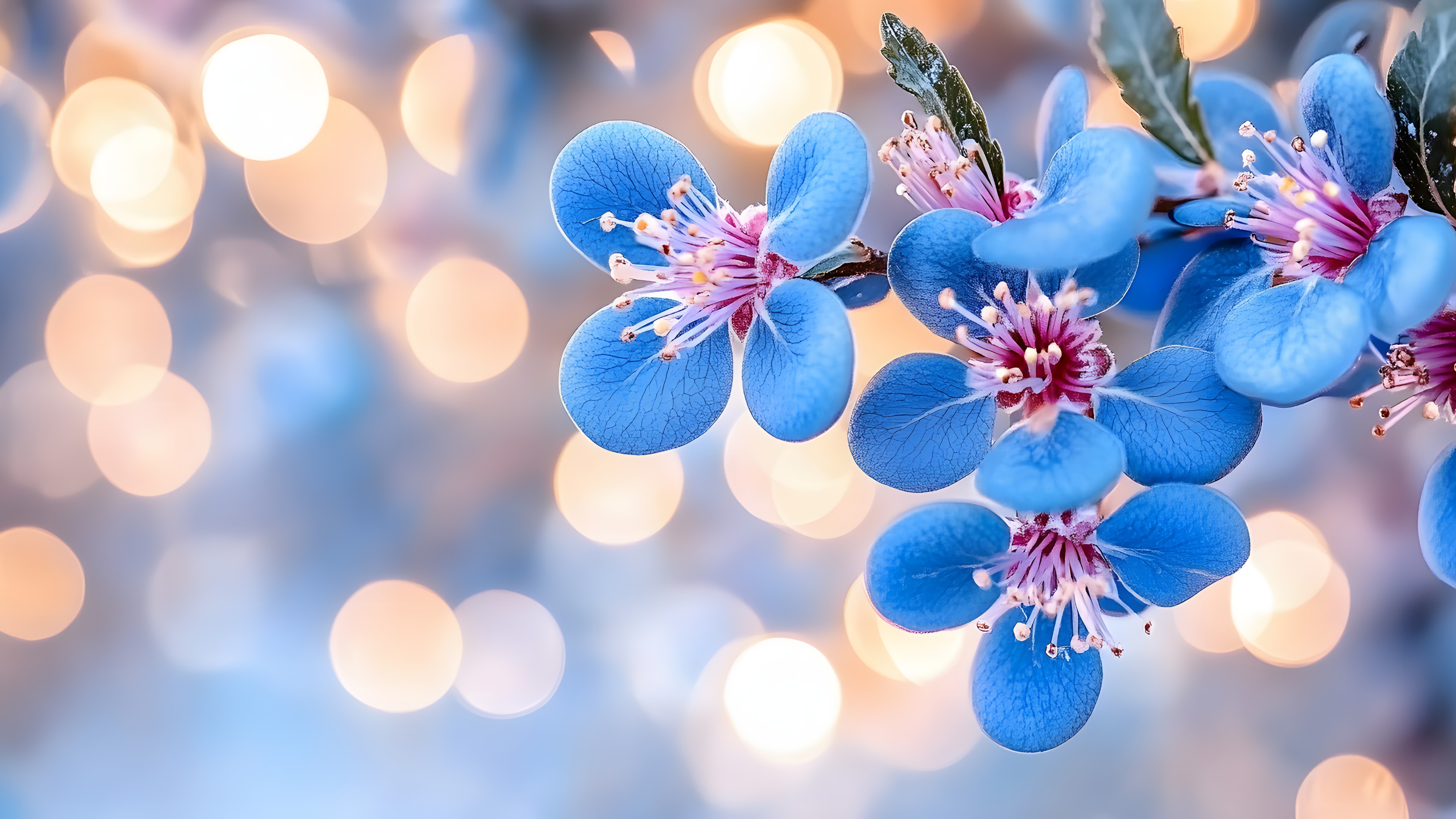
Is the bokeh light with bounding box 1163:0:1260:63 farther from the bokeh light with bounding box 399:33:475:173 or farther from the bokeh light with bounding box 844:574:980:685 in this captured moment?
the bokeh light with bounding box 399:33:475:173

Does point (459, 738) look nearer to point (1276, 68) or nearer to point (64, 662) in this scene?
point (64, 662)

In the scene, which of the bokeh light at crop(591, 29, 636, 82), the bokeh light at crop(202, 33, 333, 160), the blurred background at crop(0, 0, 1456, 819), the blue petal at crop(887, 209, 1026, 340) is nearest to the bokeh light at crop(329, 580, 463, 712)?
the blurred background at crop(0, 0, 1456, 819)

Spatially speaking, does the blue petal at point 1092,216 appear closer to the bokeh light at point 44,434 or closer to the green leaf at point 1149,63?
the green leaf at point 1149,63

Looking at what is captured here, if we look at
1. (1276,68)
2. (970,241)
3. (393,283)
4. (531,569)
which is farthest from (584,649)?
(1276,68)

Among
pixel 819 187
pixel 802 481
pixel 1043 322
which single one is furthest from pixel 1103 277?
pixel 802 481

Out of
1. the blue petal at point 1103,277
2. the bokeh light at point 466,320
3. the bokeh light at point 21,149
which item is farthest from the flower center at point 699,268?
the bokeh light at point 21,149
